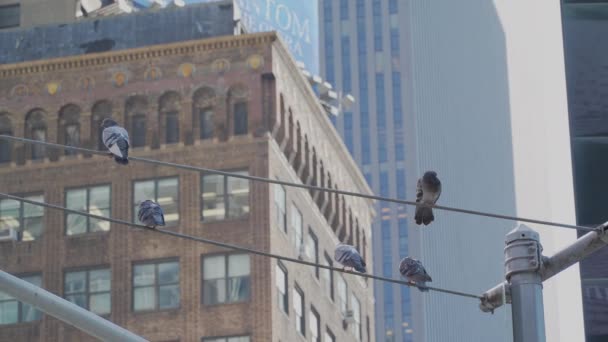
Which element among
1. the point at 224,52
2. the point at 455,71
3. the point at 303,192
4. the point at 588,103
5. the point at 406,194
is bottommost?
the point at 588,103

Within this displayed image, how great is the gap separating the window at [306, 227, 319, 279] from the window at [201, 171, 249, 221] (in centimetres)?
606

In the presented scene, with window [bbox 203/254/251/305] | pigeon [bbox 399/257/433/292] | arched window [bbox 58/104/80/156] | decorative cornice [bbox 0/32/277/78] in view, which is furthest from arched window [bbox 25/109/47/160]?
pigeon [bbox 399/257/433/292]

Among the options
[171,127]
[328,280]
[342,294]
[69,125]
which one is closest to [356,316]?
[342,294]

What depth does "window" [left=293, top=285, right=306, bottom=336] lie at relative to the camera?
2569 inches

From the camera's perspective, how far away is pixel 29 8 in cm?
7794

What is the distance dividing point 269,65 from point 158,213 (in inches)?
1464

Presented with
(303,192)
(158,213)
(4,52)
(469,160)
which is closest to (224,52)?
(303,192)

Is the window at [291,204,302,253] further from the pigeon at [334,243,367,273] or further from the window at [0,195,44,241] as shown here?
the pigeon at [334,243,367,273]

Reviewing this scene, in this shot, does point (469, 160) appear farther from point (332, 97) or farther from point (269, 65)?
point (269, 65)

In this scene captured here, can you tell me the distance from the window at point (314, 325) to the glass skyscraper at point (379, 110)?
97047mm

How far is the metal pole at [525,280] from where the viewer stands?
53.2 ft

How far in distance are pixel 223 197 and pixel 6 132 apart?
403 inches

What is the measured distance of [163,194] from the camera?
63.8 m

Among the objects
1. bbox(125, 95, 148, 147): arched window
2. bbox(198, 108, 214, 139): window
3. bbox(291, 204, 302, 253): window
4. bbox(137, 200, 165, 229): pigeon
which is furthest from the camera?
bbox(291, 204, 302, 253): window
